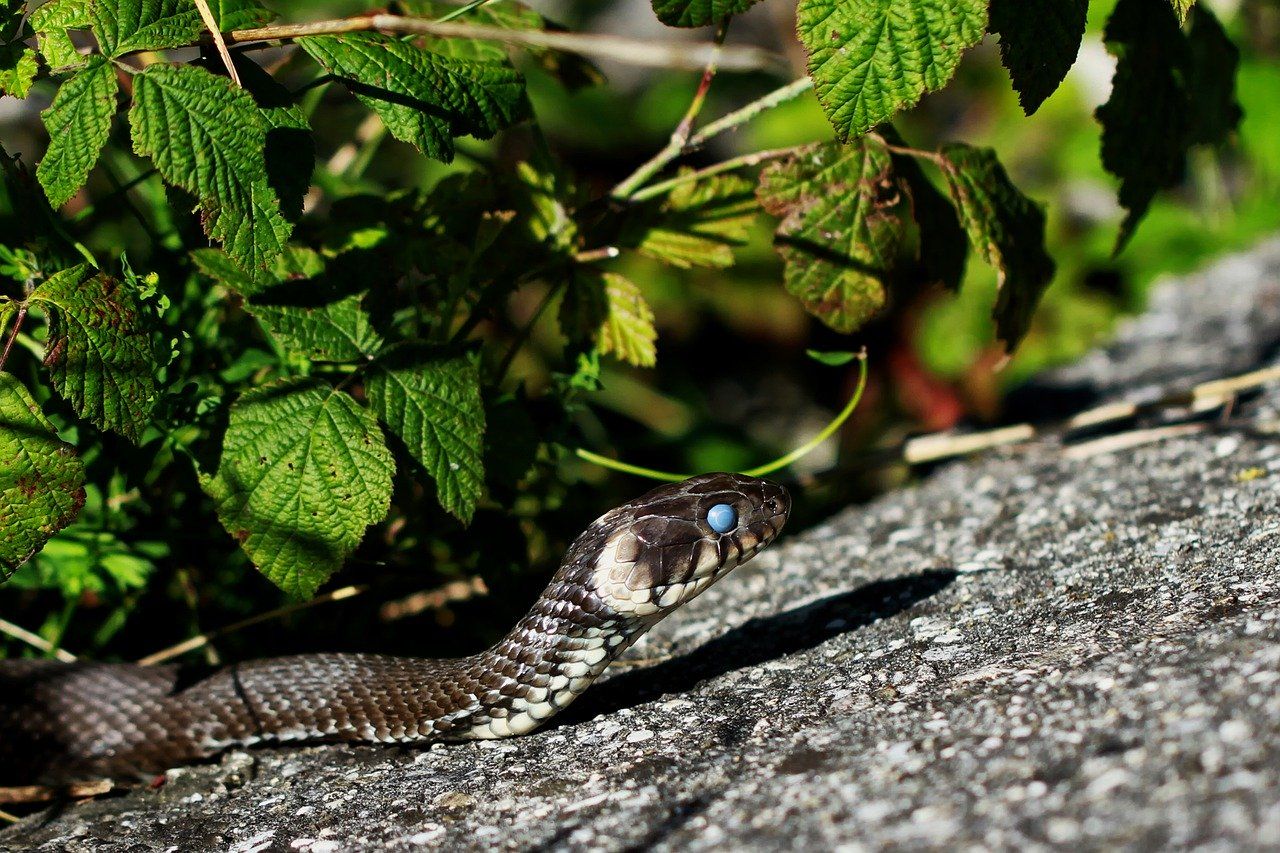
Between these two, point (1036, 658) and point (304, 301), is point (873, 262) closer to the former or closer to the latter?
point (1036, 658)

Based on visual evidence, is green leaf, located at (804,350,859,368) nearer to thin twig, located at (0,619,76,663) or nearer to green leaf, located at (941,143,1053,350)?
green leaf, located at (941,143,1053,350)

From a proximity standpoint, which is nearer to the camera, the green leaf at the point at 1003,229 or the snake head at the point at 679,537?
the snake head at the point at 679,537

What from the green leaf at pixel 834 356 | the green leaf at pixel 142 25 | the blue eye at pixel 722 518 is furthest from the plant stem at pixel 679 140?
the green leaf at pixel 142 25

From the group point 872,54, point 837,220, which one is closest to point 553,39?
point 872,54

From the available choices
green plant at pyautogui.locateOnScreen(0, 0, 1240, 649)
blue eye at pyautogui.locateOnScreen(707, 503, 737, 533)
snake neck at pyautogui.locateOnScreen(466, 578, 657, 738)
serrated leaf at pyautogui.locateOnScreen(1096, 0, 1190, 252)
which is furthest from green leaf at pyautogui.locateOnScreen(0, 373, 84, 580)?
serrated leaf at pyautogui.locateOnScreen(1096, 0, 1190, 252)

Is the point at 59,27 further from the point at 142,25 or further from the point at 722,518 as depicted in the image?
the point at 722,518

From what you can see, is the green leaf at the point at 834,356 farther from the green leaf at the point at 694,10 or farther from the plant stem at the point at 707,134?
the green leaf at the point at 694,10
